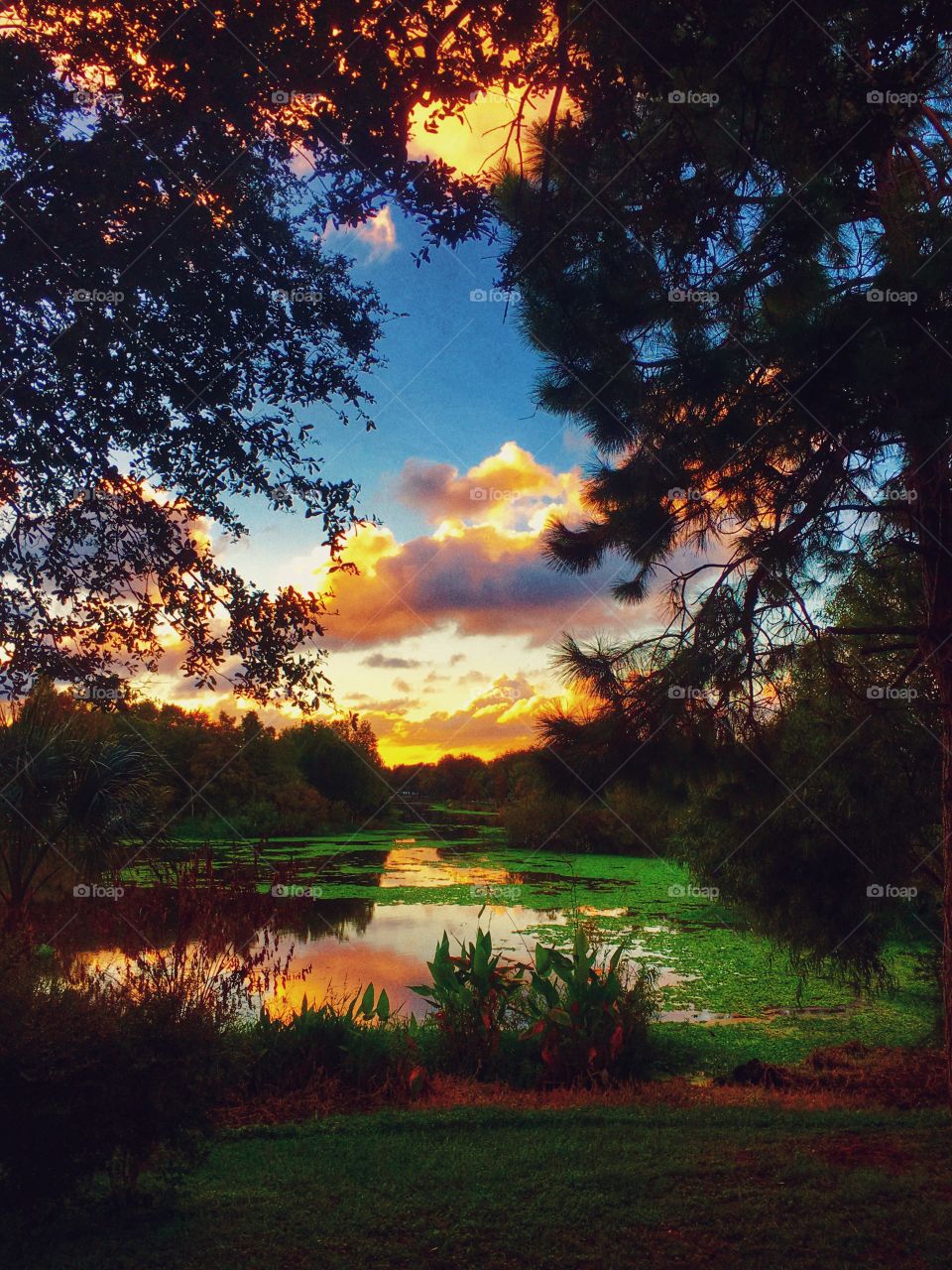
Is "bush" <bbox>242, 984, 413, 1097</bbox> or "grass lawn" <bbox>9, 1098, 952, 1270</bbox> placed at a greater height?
"grass lawn" <bbox>9, 1098, 952, 1270</bbox>

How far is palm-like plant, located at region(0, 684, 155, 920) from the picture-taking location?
8.80 m

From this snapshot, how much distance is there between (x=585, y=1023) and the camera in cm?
874

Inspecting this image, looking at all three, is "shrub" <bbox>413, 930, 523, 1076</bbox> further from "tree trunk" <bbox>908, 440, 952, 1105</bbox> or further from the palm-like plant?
Result: "tree trunk" <bbox>908, 440, 952, 1105</bbox>

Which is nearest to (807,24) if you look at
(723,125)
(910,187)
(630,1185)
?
(723,125)

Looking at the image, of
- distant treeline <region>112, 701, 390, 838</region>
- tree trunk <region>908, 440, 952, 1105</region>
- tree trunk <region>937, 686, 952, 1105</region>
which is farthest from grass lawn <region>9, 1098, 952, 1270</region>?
distant treeline <region>112, 701, 390, 838</region>

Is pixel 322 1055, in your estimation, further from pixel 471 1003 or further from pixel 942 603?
pixel 942 603

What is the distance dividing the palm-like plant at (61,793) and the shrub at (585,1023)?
4551mm

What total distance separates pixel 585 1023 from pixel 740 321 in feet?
21.7

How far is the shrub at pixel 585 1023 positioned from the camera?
27.6 feet

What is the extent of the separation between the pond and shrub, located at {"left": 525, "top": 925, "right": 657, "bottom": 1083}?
878mm

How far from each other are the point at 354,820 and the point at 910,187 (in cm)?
3841

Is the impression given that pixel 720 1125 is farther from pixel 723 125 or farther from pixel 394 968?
pixel 394 968

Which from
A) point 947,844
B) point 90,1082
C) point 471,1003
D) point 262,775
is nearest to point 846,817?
point 947,844

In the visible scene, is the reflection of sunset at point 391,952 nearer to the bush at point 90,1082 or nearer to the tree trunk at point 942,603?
the bush at point 90,1082
